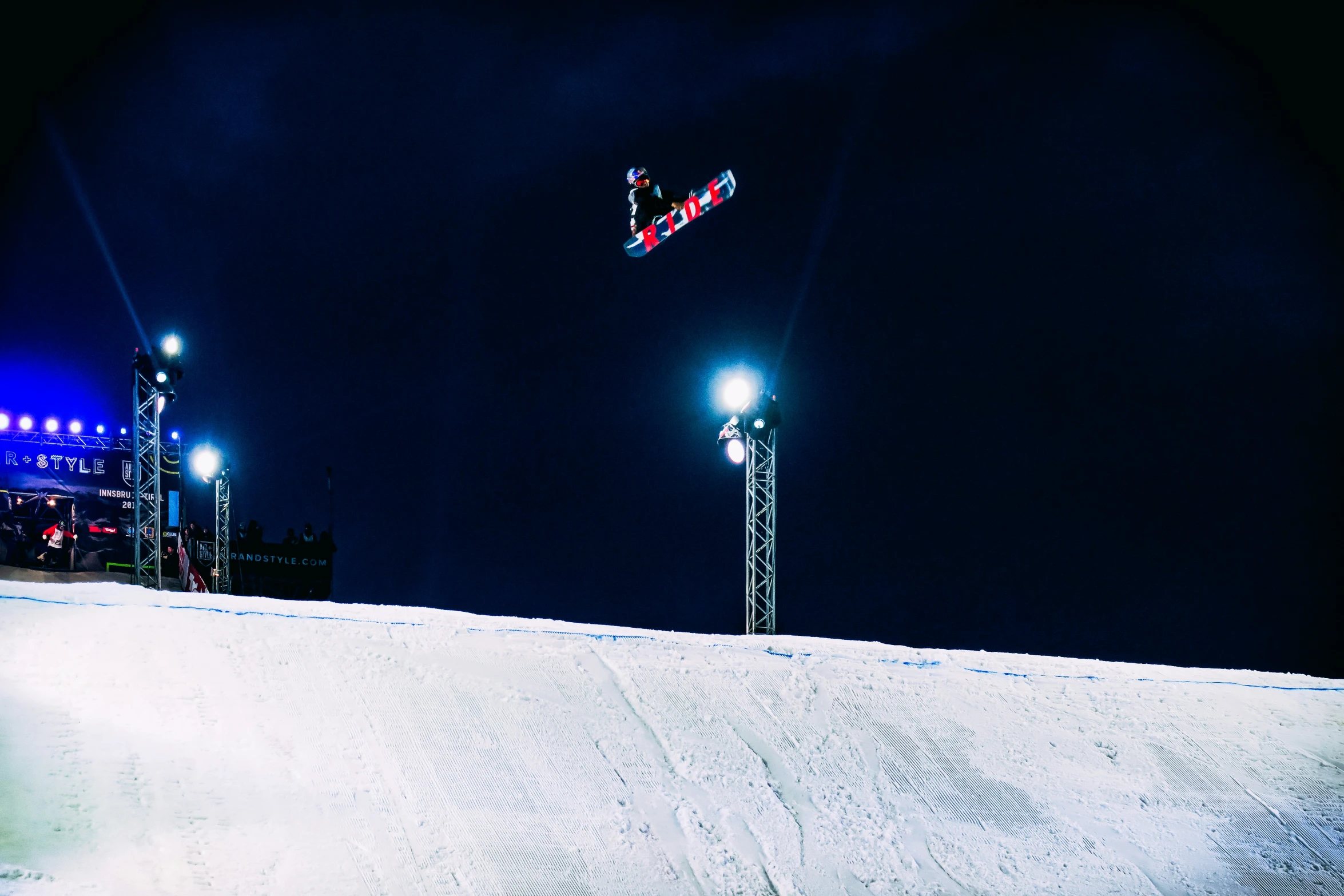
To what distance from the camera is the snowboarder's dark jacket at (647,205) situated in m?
10.7

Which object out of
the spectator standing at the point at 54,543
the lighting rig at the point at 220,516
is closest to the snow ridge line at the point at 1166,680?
the lighting rig at the point at 220,516

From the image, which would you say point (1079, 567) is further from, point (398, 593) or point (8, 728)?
point (8, 728)

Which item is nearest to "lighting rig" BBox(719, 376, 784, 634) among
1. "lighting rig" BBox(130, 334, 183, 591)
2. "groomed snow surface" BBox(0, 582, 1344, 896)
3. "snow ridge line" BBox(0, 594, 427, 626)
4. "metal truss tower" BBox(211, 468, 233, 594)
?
"groomed snow surface" BBox(0, 582, 1344, 896)

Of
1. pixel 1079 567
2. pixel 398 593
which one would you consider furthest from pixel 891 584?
pixel 398 593

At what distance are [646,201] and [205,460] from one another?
12005 mm

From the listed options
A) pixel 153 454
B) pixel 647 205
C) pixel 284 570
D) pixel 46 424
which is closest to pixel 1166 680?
pixel 647 205

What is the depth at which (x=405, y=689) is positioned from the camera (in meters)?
7.54

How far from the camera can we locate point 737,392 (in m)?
12.0

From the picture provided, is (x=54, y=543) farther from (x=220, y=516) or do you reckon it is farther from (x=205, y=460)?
(x=205, y=460)

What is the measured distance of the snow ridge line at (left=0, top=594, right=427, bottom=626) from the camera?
8.81 meters

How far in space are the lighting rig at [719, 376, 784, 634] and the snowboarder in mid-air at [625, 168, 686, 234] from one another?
7.96ft

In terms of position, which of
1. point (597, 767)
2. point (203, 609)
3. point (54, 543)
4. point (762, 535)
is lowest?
point (597, 767)

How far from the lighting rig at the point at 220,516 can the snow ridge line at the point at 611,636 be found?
9703 mm

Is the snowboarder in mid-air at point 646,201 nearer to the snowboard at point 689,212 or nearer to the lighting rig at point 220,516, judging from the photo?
the snowboard at point 689,212
